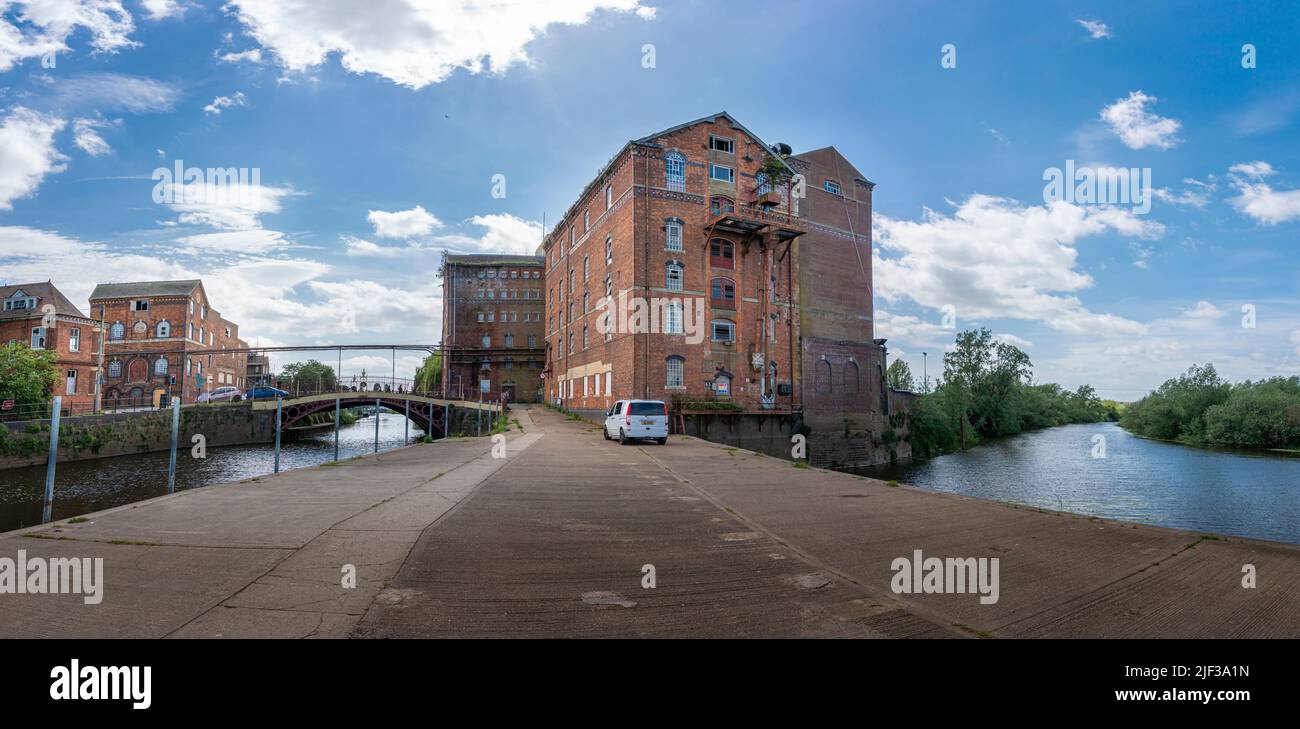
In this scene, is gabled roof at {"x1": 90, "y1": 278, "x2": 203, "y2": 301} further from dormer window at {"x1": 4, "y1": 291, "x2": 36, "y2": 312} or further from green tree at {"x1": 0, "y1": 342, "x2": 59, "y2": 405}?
green tree at {"x1": 0, "y1": 342, "x2": 59, "y2": 405}

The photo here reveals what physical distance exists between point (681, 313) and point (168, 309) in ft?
179

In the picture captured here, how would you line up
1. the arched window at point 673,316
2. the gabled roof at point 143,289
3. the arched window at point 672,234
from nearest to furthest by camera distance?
the arched window at point 673,316, the arched window at point 672,234, the gabled roof at point 143,289

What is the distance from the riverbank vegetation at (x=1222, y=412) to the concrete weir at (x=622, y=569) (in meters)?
55.6

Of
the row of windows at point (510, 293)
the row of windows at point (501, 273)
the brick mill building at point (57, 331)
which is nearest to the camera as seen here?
the brick mill building at point (57, 331)

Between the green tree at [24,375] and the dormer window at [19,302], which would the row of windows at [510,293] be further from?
the green tree at [24,375]

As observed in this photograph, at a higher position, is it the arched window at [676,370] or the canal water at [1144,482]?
the arched window at [676,370]

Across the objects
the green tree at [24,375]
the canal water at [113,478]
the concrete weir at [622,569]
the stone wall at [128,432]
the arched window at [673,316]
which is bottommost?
the canal water at [113,478]

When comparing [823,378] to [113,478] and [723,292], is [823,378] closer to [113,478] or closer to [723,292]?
[723,292]

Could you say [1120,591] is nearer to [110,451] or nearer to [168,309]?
[110,451]

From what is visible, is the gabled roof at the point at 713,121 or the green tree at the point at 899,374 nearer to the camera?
the gabled roof at the point at 713,121

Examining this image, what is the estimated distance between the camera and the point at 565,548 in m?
6.72

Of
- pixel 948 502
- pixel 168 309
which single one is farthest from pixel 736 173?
pixel 168 309

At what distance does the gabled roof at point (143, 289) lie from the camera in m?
58.0

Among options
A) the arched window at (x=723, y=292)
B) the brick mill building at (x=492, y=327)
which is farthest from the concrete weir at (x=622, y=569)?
the brick mill building at (x=492, y=327)
